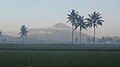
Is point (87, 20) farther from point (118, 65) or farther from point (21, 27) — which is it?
point (118, 65)

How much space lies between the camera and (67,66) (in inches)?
851

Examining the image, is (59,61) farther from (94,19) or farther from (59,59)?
(94,19)

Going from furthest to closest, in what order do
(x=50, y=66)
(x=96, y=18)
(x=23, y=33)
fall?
(x=23, y=33) < (x=96, y=18) < (x=50, y=66)

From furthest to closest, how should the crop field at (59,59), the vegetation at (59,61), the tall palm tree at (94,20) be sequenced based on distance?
1. the tall palm tree at (94,20)
2. the crop field at (59,59)
3. the vegetation at (59,61)

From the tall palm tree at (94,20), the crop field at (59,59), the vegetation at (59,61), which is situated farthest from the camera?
the tall palm tree at (94,20)

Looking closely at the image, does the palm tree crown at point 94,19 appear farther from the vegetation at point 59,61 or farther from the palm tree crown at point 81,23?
the vegetation at point 59,61

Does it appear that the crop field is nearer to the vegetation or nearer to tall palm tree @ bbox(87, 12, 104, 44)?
the vegetation

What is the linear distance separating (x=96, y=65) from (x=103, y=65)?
1.65 ft

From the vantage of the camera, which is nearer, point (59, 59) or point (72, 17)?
point (59, 59)

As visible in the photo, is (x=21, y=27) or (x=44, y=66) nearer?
(x=44, y=66)

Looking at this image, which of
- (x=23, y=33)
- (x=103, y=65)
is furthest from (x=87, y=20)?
(x=103, y=65)

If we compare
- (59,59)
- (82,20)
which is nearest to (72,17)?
(82,20)

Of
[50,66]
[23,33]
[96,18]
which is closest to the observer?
[50,66]

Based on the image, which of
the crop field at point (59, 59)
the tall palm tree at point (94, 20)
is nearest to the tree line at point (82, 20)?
the tall palm tree at point (94, 20)
